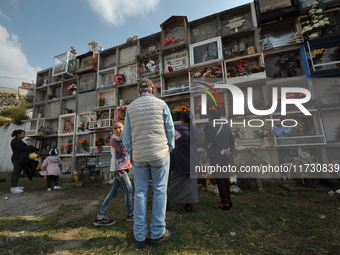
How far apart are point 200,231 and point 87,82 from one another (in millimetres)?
13958

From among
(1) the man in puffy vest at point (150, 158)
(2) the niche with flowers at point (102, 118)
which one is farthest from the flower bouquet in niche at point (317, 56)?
(2) the niche with flowers at point (102, 118)

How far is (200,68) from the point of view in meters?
10.5

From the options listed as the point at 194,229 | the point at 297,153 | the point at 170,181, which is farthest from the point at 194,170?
the point at 297,153

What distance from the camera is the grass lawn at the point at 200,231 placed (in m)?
2.05

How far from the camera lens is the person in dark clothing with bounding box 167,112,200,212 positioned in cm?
332

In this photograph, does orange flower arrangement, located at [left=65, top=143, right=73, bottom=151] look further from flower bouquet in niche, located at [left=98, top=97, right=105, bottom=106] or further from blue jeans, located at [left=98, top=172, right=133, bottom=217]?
blue jeans, located at [left=98, top=172, right=133, bottom=217]

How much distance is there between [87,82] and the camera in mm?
13484

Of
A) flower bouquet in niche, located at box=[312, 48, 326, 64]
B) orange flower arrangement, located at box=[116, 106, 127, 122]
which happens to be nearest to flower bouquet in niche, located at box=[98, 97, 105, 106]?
orange flower arrangement, located at box=[116, 106, 127, 122]

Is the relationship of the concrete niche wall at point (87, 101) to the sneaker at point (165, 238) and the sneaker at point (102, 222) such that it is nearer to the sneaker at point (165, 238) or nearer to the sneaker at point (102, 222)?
the sneaker at point (102, 222)

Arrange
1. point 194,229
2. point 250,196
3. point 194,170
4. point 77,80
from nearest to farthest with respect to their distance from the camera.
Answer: point 194,229 < point 194,170 < point 250,196 < point 77,80

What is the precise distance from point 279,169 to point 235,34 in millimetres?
7661

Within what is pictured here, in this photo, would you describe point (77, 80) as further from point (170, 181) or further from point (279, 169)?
point (279, 169)

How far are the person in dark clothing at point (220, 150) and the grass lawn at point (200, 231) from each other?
32 cm

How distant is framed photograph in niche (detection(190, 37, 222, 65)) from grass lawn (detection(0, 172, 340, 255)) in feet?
28.0
